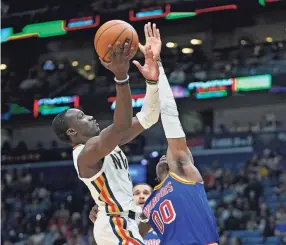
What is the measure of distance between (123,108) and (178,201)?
114 centimetres

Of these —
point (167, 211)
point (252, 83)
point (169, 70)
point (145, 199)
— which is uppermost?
point (169, 70)

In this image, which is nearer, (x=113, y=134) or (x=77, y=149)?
(x=113, y=134)

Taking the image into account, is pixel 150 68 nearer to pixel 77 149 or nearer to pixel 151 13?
pixel 77 149

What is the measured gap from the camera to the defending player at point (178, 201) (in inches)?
180

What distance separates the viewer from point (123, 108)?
12.3 feet

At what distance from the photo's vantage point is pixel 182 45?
72.1 ft

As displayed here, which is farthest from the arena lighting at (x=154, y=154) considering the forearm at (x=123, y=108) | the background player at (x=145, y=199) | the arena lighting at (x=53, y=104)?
the forearm at (x=123, y=108)

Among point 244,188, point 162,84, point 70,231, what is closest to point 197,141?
point 244,188

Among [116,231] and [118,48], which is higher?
[118,48]

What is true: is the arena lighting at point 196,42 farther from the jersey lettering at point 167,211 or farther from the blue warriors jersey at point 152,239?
the jersey lettering at point 167,211

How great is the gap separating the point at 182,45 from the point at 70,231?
8165mm

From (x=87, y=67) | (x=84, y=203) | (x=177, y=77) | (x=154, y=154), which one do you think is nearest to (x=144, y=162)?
(x=154, y=154)

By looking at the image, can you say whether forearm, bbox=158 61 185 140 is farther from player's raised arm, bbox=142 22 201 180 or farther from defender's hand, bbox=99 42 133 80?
defender's hand, bbox=99 42 133 80

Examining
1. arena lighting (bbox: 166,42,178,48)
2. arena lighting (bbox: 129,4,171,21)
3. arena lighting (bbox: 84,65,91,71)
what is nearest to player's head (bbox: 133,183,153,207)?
arena lighting (bbox: 129,4,171,21)
